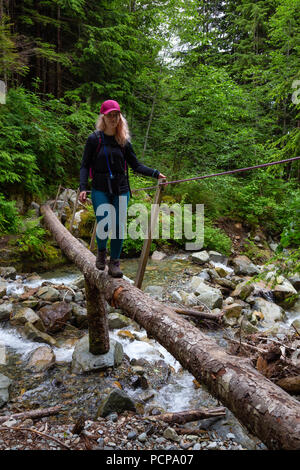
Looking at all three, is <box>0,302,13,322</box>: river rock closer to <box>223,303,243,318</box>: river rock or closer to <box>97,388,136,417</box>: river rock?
<box>97,388,136,417</box>: river rock

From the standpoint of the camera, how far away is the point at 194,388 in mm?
3619

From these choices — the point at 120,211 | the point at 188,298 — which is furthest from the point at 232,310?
the point at 120,211

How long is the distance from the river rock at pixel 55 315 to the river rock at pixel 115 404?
2.10m

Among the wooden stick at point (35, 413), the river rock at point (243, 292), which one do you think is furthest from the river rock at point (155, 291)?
the wooden stick at point (35, 413)

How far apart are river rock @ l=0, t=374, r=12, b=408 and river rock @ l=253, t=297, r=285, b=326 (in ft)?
16.0

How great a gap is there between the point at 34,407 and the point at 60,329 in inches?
72.0

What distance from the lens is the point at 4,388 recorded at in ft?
10.5

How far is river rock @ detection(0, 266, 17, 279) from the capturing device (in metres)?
6.70

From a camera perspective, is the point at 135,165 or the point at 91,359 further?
the point at 91,359

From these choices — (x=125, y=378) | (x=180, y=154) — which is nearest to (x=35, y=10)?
(x=180, y=154)

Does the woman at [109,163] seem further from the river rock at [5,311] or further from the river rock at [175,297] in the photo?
the river rock at [175,297]

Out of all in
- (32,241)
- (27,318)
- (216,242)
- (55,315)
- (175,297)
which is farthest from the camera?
(216,242)

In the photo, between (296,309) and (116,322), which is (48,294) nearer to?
(116,322)

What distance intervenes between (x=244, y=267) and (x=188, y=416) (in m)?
6.50
